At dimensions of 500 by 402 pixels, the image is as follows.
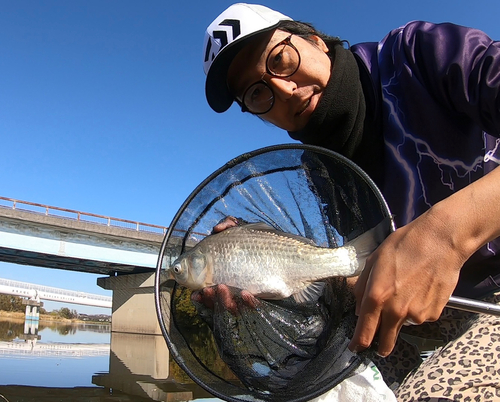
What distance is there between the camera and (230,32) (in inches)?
79.2

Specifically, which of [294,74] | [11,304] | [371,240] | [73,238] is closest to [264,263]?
[371,240]

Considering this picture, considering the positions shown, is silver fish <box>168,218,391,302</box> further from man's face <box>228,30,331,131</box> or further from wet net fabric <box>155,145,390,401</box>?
man's face <box>228,30,331,131</box>

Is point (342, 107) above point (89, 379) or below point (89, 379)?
above

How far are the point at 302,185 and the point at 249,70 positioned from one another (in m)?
0.69

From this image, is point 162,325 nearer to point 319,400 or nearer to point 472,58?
point 319,400

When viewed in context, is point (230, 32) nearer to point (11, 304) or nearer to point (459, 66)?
point (459, 66)

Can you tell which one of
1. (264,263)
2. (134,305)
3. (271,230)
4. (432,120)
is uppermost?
(134,305)

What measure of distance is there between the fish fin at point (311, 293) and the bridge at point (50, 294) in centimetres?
3566

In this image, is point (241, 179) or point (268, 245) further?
point (241, 179)

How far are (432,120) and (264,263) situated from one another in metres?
1.06

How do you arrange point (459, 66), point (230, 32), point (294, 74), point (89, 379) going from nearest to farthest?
point (459, 66)
point (230, 32)
point (294, 74)
point (89, 379)

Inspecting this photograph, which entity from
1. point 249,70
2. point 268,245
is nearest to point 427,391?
point 268,245

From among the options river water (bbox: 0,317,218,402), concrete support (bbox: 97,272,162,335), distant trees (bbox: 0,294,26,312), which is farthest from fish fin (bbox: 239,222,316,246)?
distant trees (bbox: 0,294,26,312)

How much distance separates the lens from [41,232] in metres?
18.1
